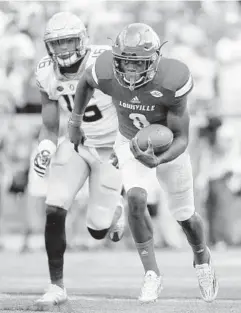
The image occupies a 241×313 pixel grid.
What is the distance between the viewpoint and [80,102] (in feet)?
18.7

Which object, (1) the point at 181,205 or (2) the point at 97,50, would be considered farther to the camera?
(2) the point at 97,50

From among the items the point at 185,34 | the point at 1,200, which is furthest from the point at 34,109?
the point at 185,34

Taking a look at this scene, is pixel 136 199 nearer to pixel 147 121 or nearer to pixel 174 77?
pixel 147 121

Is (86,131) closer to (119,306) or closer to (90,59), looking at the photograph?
(90,59)

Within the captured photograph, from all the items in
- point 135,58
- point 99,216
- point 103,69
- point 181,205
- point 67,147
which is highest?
point 135,58

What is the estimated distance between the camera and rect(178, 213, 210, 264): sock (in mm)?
5770

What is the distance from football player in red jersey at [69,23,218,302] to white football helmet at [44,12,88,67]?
284 millimetres

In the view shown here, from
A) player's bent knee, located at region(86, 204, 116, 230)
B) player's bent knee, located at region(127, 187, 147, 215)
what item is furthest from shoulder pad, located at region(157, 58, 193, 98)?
player's bent knee, located at region(86, 204, 116, 230)

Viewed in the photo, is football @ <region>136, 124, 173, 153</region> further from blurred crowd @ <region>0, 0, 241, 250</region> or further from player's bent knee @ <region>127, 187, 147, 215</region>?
blurred crowd @ <region>0, 0, 241, 250</region>

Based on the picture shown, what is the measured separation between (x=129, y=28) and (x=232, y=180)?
533 centimetres

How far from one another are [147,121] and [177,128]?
204mm

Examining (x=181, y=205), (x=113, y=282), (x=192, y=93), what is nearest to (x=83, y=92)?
(x=181, y=205)

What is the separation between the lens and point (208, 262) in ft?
19.4

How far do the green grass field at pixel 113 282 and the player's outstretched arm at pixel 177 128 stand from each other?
880 millimetres
